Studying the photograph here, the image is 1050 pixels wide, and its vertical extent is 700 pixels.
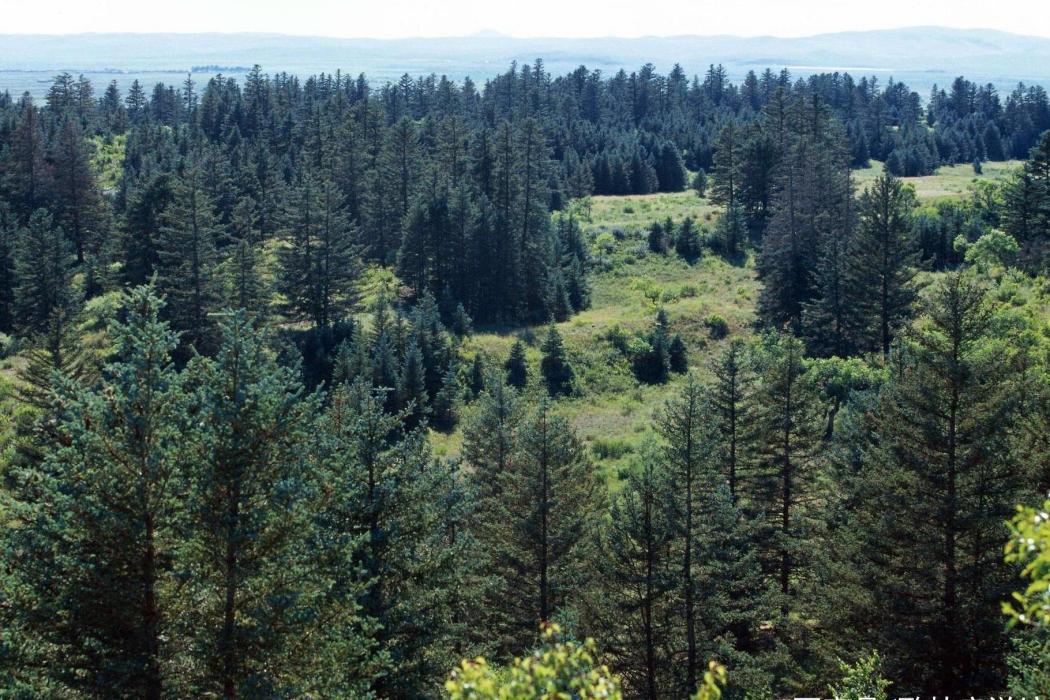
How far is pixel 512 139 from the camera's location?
66.9 meters

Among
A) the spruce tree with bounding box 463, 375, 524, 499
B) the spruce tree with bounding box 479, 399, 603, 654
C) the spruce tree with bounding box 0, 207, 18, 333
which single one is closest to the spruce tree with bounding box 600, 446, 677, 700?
the spruce tree with bounding box 479, 399, 603, 654

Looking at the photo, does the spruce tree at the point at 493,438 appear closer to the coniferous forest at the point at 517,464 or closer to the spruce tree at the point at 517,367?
the coniferous forest at the point at 517,464

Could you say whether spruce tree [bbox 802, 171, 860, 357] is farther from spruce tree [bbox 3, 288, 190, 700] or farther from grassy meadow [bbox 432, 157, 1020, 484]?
spruce tree [bbox 3, 288, 190, 700]

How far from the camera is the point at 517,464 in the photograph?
24250mm

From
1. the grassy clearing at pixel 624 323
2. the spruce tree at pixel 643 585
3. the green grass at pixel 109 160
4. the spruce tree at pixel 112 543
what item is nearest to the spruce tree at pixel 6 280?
the grassy clearing at pixel 624 323

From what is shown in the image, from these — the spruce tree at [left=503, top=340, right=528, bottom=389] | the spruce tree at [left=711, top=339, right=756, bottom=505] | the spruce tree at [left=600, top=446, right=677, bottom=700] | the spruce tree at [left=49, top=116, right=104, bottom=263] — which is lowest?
the spruce tree at [left=503, top=340, right=528, bottom=389]

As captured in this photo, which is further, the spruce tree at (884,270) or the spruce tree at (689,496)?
the spruce tree at (884,270)

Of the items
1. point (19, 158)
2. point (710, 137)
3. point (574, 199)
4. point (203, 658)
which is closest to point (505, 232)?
point (574, 199)

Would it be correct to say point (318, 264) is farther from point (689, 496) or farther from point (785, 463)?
point (689, 496)

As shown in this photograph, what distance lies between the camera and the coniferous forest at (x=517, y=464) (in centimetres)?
1375

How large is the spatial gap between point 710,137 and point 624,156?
53.5ft

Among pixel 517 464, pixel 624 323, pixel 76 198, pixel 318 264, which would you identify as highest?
pixel 76 198

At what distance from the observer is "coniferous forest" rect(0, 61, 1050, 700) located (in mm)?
13750

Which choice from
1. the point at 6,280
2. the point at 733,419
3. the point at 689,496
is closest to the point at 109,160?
the point at 6,280
